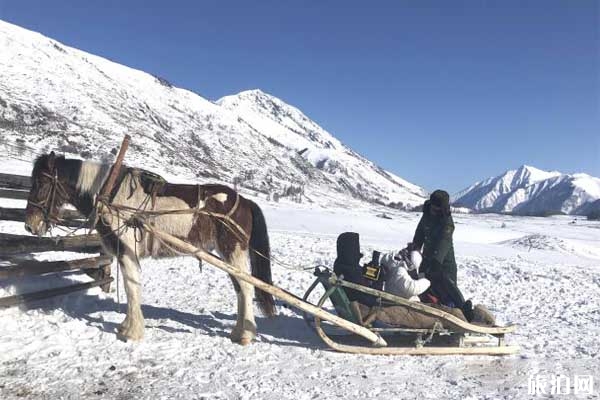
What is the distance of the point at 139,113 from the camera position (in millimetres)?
175000

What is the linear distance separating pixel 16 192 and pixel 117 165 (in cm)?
411

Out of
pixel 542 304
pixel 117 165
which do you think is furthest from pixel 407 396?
pixel 542 304

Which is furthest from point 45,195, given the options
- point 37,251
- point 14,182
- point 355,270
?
point 355,270

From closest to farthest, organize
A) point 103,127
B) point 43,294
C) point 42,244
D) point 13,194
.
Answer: point 43,294, point 42,244, point 13,194, point 103,127

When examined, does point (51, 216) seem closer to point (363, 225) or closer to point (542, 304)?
point (542, 304)

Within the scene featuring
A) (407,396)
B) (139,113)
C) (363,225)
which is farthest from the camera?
(139,113)

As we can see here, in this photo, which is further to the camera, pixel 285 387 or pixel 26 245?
pixel 26 245

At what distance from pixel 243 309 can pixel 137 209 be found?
6.34 ft

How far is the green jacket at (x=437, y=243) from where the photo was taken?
6.68m

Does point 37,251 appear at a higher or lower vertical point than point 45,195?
lower

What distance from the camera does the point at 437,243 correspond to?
22.2ft

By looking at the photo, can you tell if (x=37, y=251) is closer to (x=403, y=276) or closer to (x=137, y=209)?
(x=137, y=209)

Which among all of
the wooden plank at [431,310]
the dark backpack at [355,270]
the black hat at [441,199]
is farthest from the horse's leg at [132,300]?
the black hat at [441,199]

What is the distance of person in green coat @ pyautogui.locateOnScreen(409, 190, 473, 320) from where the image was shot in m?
6.68
